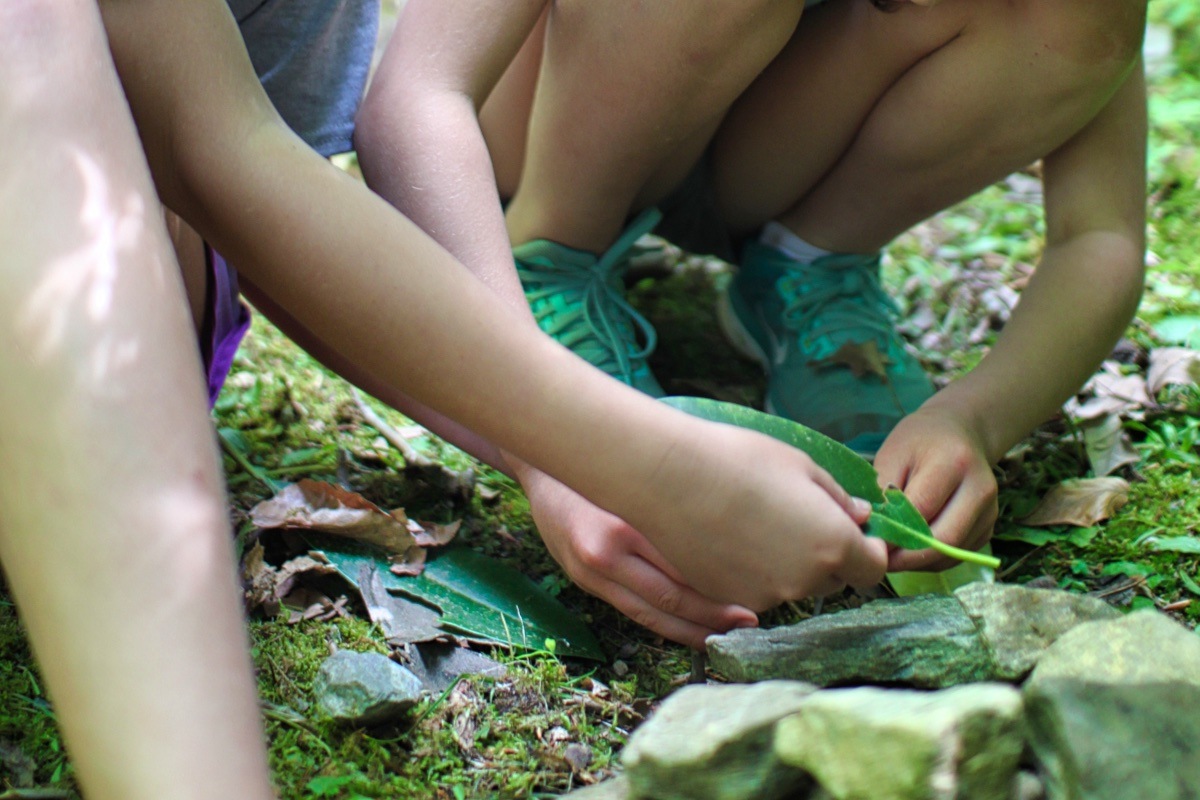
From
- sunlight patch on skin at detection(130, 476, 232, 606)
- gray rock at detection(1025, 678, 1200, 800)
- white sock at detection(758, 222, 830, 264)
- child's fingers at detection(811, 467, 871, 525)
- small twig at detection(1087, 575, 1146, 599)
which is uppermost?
sunlight patch on skin at detection(130, 476, 232, 606)

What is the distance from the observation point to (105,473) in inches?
33.9

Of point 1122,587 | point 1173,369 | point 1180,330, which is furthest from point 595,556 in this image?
point 1180,330

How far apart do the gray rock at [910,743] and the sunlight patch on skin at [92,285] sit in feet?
2.03

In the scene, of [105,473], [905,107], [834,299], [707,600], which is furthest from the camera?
[834,299]

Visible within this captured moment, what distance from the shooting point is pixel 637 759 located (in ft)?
3.22

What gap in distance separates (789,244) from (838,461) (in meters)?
0.79

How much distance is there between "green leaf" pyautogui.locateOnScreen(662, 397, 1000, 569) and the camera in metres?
1.26

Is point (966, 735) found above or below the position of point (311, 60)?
below

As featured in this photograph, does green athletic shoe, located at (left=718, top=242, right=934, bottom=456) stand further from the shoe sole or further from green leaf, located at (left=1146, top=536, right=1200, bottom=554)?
Answer: green leaf, located at (left=1146, top=536, right=1200, bottom=554)

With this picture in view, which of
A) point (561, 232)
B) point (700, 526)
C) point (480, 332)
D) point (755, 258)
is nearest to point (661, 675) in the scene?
point (700, 526)

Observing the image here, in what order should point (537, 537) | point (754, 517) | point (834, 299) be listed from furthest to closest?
point (834, 299)
point (537, 537)
point (754, 517)

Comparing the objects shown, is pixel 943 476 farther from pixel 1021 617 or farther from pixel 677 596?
pixel 677 596

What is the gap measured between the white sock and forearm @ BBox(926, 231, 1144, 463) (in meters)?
0.38

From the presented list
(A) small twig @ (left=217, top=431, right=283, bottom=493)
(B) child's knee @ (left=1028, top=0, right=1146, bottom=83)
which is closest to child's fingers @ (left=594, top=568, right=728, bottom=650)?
(A) small twig @ (left=217, top=431, right=283, bottom=493)
